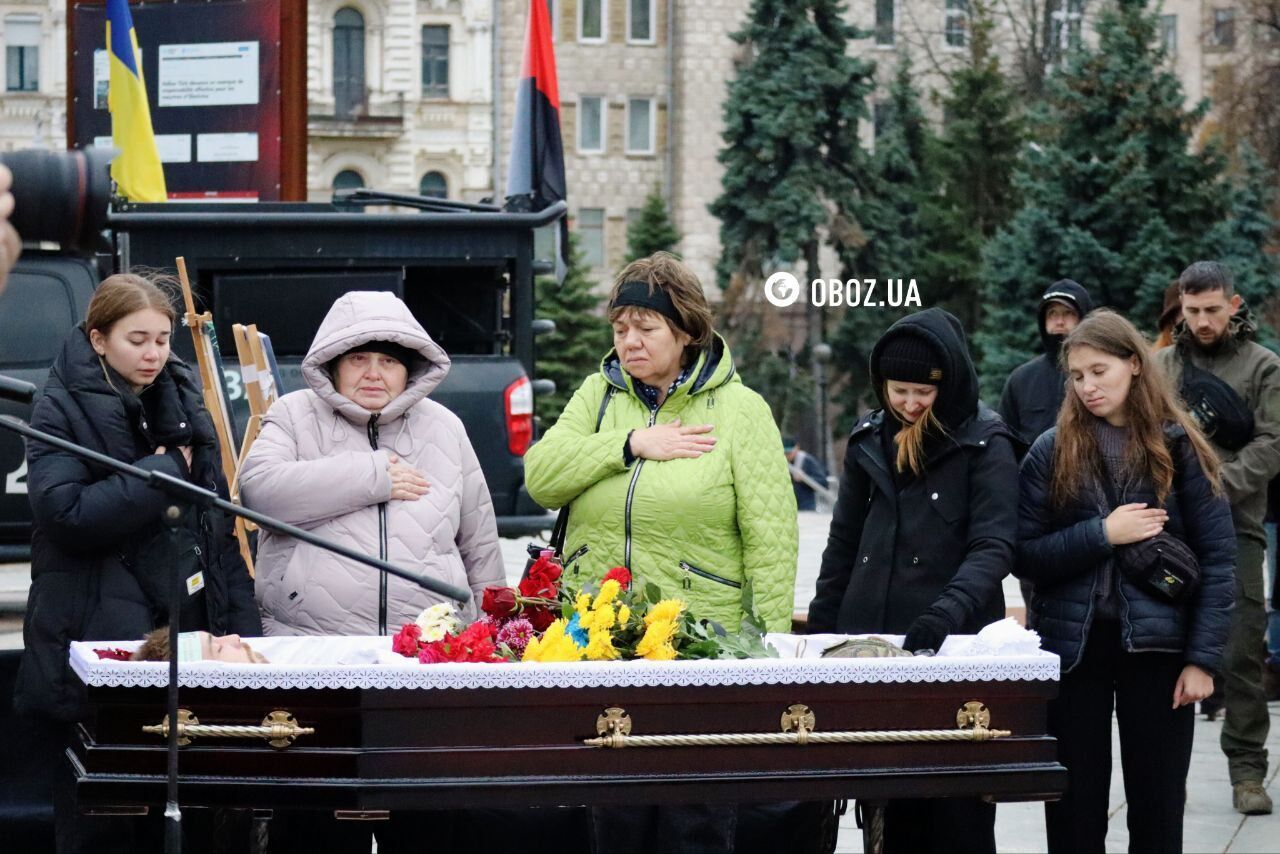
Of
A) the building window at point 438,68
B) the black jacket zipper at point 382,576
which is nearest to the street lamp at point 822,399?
the building window at point 438,68

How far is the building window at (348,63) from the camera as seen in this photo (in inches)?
2314

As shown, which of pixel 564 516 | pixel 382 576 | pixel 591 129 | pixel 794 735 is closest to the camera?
pixel 794 735

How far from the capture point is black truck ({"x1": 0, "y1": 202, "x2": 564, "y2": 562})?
1191cm

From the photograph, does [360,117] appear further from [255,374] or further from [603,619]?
[603,619]

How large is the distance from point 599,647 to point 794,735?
0.51 meters

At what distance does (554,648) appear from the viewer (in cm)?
479

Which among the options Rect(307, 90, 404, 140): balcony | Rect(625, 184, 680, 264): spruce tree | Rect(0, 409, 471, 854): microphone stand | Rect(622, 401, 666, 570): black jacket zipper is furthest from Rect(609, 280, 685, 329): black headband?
Rect(307, 90, 404, 140): balcony

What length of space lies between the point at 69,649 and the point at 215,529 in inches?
24.1

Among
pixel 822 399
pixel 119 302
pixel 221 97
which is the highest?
pixel 221 97

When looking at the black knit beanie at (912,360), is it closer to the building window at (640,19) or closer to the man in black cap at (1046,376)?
the man in black cap at (1046,376)

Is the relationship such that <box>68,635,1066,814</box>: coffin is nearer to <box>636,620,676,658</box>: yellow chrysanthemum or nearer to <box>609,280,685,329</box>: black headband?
<box>636,620,676,658</box>: yellow chrysanthemum

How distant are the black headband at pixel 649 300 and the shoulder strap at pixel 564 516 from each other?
31cm

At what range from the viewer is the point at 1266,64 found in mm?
33875

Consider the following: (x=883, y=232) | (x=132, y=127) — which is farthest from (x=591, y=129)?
(x=132, y=127)
